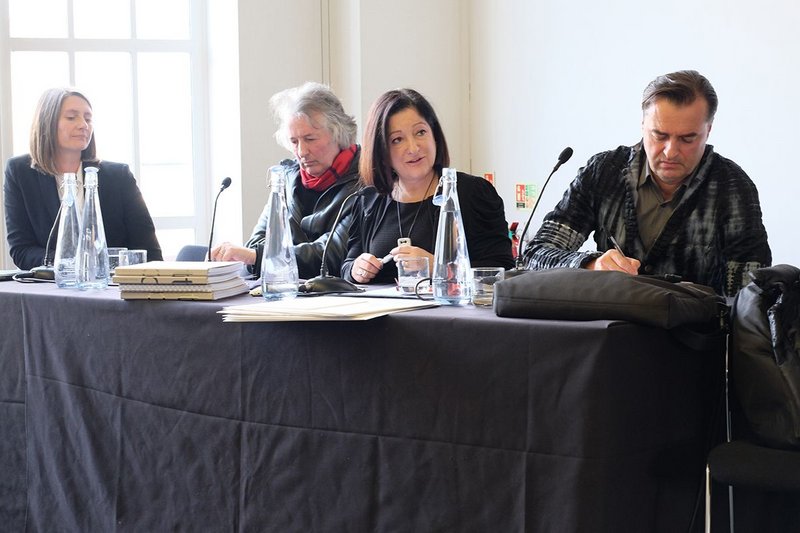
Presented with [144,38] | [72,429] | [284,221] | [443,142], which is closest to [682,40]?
[443,142]

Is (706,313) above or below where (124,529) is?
above

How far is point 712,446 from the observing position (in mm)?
1716

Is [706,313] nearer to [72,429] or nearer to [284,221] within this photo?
[284,221]

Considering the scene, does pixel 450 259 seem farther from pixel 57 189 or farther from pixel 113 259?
pixel 57 189

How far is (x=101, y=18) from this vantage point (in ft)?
16.7

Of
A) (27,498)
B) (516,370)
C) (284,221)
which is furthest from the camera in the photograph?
(27,498)

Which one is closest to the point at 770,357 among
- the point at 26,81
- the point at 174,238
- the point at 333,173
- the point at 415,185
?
the point at 415,185

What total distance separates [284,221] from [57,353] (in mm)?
604

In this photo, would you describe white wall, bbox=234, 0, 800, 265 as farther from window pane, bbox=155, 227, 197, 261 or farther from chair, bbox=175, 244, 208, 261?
chair, bbox=175, 244, 208, 261

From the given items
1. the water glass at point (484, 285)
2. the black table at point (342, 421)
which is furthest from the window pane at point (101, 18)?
the water glass at point (484, 285)

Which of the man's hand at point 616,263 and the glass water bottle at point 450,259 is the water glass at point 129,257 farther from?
the man's hand at point 616,263

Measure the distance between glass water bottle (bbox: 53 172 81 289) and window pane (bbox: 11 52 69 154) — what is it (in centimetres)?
289

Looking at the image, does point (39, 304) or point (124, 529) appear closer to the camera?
point (124, 529)

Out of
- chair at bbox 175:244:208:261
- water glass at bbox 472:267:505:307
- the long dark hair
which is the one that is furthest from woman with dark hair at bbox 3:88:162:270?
water glass at bbox 472:267:505:307
